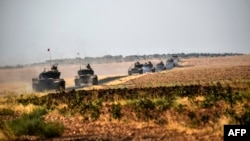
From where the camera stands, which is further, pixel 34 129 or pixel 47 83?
pixel 47 83

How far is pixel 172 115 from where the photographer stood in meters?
15.2

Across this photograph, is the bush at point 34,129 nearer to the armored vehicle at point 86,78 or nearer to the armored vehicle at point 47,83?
the armored vehicle at point 47,83

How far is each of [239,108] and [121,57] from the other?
17588 cm

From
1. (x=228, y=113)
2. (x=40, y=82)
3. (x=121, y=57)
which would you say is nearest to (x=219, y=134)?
(x=228, y=113)

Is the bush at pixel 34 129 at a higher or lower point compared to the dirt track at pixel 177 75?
higher

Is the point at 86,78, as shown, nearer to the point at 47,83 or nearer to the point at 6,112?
the point at 47,83

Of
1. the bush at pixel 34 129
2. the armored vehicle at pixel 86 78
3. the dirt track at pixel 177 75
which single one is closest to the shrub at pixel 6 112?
the bush at pixel 34 129

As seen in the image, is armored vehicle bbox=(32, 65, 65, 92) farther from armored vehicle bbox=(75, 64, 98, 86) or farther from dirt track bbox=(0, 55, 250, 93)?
armored vehicle bbox=(75, 64, 98, 86)

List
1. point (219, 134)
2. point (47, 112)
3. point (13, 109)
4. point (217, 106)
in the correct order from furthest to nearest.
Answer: point (13, 109) → point (47, 112) → point (217, 106) → point (219, 134)

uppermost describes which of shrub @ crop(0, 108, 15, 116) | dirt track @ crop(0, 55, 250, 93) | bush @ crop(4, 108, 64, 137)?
bush @ crop(4, 108, 64, 137)

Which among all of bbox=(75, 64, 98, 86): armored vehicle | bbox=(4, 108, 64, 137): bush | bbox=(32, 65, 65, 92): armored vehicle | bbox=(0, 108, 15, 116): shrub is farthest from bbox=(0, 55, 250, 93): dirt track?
bbox=(4, 108, 64, 137): bush

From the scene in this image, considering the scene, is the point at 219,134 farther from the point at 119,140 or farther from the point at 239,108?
the point at 239,108

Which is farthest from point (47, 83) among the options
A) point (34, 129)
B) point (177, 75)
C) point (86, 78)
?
point (34, 129)

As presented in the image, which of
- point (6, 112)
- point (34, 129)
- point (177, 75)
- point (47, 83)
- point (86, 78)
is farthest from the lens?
point (177, 75)
